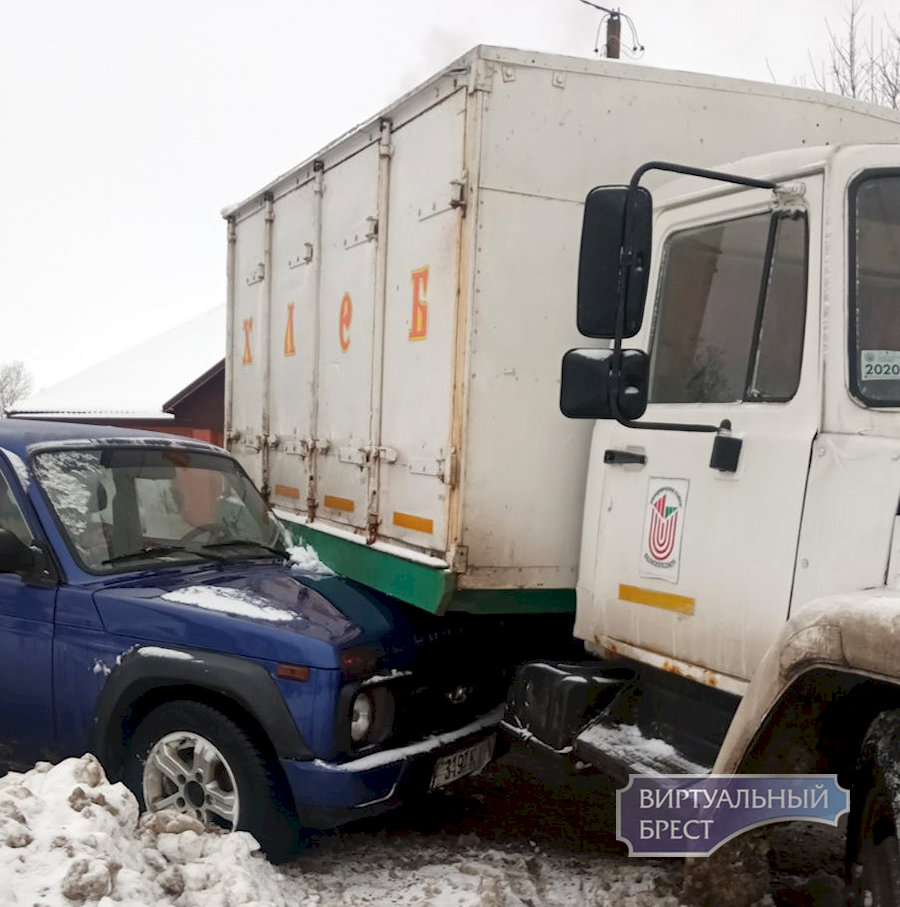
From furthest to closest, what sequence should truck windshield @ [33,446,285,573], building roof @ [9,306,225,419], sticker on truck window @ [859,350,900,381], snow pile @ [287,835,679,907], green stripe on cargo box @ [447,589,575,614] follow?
1. building roof @ [9,306,225,419]
2. truck windshield @ [33,446,285,573]
3. green stripe on cargo box @ [447,589,575,614]
4. snow pile @ [287,835,679,907]
5. sticker on truck window @ [859,350,900,381]

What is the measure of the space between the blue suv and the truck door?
0.92m

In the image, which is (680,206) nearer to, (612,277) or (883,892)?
(612,277)

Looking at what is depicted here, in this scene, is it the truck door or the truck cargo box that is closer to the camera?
the truck door

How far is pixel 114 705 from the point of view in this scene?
4133mm

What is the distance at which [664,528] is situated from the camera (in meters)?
3.52

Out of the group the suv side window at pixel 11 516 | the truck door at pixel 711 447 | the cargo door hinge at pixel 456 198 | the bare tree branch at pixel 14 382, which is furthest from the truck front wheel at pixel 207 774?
the bare tree branch at pixel 14 382

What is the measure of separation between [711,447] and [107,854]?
236 centimetres

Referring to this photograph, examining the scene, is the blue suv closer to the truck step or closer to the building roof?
the truck step

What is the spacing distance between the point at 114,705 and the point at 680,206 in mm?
2977

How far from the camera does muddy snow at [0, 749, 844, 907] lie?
10.3 ft

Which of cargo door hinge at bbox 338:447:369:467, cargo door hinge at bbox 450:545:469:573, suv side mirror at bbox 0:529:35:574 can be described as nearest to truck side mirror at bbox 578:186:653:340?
cargo door hinge at bbox 450:545:469:573

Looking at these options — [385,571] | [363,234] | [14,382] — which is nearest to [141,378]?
[363,234]

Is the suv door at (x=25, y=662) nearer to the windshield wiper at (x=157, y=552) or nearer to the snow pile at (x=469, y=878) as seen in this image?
the windshield wiper at (x=157, y=552)

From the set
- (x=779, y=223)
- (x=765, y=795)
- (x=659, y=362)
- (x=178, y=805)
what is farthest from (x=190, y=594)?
(x=779, y=223)
